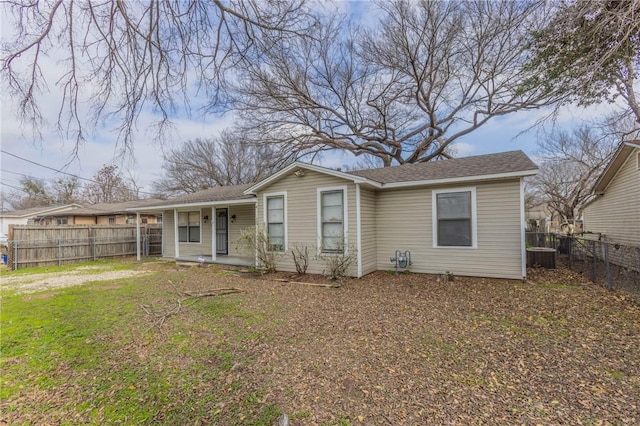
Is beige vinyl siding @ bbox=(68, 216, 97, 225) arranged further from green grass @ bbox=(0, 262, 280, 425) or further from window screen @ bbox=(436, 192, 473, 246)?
window screen @ bbox=(436, 192, 473, 246)

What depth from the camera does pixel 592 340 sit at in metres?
3.84

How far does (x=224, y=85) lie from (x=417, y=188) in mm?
5806

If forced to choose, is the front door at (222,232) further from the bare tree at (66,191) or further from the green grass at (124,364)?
the bare tree at (66,191)

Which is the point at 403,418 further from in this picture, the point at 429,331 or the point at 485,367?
the point at 429,331

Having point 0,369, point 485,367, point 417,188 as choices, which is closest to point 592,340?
point 485,367

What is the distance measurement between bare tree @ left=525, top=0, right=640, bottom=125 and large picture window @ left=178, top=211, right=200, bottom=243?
40.8 ft

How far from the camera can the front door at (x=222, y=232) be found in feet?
41.1

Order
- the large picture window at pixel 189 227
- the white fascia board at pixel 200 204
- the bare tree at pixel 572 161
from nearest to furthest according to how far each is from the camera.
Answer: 1. the white fascia board at pixel 200 204
2. the large picture window at pixel 189 227
3. the bare tree at pixel 572 161

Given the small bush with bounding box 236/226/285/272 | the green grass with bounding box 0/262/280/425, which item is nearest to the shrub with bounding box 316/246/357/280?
the small bush with bounding box 236/226/285/272

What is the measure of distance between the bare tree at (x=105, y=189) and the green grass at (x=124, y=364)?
3170cm

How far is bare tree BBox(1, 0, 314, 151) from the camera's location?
11.0ft

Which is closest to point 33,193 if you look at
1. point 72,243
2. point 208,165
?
point 208,165

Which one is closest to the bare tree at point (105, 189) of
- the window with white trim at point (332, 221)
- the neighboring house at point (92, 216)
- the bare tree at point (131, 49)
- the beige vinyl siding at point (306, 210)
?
the neighboring house at point (92, 216)

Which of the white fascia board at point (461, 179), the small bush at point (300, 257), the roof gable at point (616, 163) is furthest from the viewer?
the small bush at point (300, 257)
